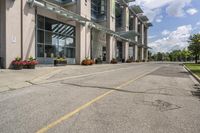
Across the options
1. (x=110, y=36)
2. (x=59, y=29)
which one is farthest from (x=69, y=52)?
(x=110, y=36)

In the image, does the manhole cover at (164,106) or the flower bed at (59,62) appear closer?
the manhole cover at (164,106)

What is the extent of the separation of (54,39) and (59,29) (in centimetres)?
202

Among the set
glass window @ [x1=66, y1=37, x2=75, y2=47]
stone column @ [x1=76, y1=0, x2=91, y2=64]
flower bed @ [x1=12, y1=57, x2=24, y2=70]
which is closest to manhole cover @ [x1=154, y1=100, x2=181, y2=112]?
flower bed @ [x1=12, y1=57, x2=24, y2=70]

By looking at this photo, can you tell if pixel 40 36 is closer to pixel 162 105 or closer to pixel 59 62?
pixel 59 62

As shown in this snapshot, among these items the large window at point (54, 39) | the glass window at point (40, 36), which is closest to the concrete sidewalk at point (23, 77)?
the glass window at point (40, 36)

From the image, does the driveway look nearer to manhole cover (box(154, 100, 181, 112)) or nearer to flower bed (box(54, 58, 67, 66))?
manhole cover (box(154, 100, 181, 112))

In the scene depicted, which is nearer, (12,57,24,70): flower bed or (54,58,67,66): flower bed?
(12,57,24,70): flower bed

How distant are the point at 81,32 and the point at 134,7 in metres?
35.9

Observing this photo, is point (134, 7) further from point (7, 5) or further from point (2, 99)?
point (2, 99)

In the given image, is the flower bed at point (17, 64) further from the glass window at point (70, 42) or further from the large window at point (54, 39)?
the glass window at point (70, 42)

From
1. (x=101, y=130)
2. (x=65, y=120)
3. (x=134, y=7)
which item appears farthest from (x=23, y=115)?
(x=134, y=7)

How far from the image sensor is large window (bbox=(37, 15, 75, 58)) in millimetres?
26672

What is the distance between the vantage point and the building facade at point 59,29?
1894 centimetres

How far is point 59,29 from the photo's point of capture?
101 ft
